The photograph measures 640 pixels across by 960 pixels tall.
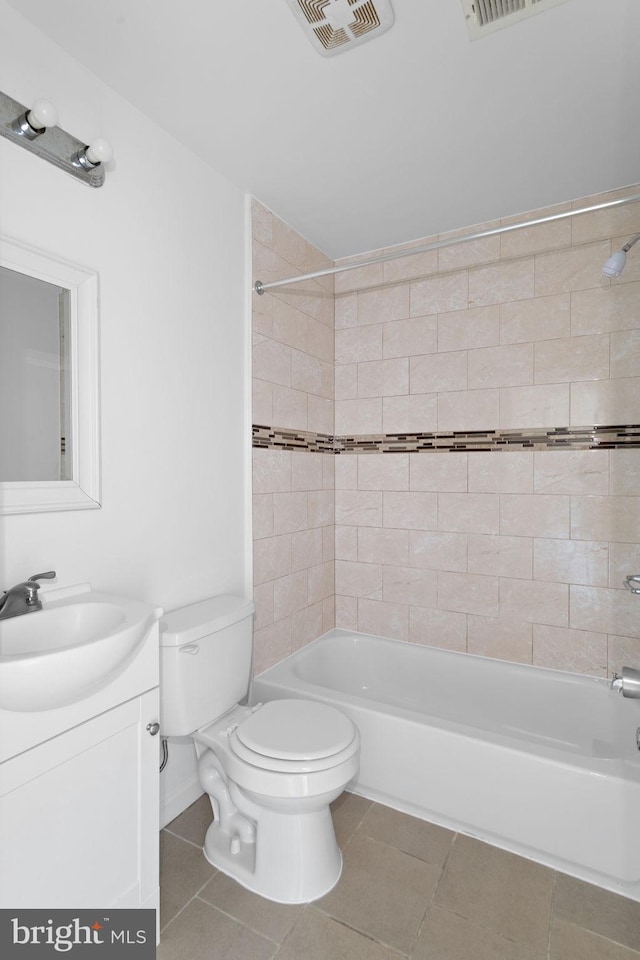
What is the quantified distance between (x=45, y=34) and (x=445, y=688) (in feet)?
9.51

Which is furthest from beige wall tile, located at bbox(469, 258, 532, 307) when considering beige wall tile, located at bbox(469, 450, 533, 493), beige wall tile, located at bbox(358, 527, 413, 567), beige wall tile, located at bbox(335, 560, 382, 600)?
beige wall tile, located at bbox(335, 560, 382, 600)

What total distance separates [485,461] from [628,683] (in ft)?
4.65

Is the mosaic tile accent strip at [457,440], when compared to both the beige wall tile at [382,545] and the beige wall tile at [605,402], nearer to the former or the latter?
the beige wall tile at [605,402]

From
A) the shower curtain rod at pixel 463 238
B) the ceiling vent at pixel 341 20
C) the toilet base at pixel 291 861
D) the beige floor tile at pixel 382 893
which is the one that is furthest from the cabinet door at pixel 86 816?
the ceiling vent at pixel 341 20

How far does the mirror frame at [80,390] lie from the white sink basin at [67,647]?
272 millimetres

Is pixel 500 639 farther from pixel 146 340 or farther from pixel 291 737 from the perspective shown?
pixel 146 340

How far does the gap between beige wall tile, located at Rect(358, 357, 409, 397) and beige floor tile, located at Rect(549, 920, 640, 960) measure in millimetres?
2193

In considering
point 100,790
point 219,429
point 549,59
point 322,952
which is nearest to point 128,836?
point 100,790

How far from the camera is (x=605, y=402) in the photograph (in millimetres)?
2303

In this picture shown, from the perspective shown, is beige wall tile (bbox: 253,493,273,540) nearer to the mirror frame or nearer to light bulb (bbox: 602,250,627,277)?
the mirror frame

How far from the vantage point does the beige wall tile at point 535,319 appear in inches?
93.7

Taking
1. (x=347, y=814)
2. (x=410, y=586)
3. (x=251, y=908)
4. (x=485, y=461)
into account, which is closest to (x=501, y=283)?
(x=485, y=461)

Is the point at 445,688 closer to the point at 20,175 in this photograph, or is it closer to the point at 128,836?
the point at 128,836

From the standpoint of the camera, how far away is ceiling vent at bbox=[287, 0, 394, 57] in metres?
1.35
